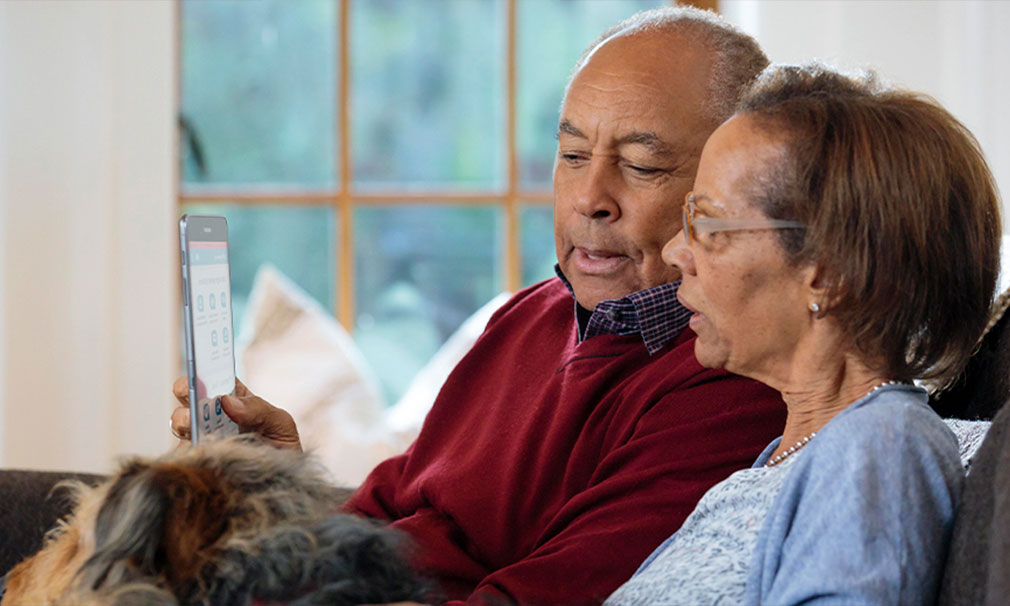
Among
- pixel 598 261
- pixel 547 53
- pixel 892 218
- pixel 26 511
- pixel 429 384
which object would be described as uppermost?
pixel 547 53

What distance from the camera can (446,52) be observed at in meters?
3.08

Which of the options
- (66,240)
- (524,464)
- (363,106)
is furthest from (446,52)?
(524,464)

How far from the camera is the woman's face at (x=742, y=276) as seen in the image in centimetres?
106

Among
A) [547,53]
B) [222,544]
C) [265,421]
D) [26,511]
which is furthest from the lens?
[547,53]

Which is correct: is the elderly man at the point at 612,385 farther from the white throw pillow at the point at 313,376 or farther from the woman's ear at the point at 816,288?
the white throw pillow at the point at 313,376

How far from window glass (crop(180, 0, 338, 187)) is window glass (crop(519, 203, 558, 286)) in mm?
582

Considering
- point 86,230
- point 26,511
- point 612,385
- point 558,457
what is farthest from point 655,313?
point 86,230

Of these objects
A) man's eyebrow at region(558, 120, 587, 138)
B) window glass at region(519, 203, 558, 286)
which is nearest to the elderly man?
man's eyebrow at region(558, 120, 587, 138)

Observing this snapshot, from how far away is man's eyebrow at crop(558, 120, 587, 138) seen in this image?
1.44 metres

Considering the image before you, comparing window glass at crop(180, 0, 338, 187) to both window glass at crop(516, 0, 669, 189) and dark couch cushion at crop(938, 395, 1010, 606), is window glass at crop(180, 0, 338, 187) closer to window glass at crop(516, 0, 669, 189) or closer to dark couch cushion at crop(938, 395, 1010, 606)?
window glass at crop(516, 0, 669, 189)

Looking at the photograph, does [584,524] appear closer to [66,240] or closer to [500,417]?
[500,417]

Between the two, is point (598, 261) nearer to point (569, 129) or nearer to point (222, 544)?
point (569, 129)

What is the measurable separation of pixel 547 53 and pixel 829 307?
7.05 ft

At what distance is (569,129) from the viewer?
4.78ft
